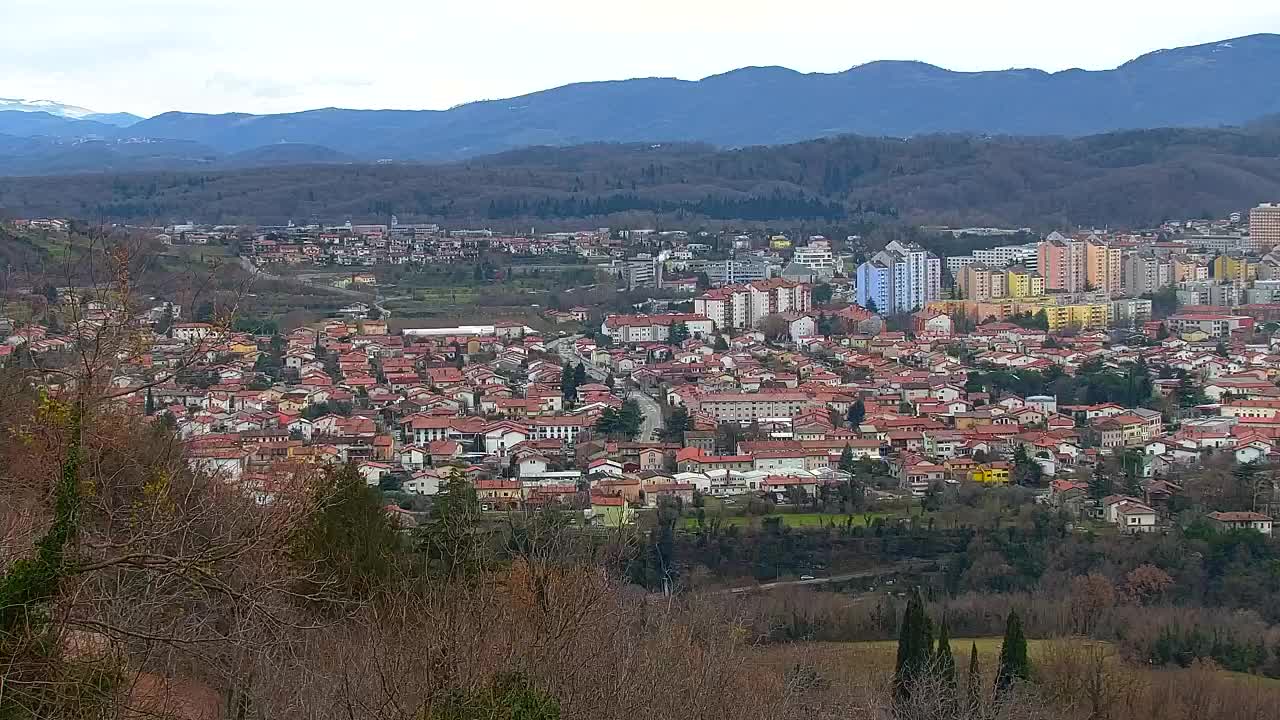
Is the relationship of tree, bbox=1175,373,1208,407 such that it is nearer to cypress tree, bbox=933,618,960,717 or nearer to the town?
the town

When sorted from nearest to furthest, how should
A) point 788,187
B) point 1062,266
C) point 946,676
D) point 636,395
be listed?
point 946,676
point 636,395
point 1062,266
point 788,187

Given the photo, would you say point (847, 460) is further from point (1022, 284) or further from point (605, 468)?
point (1022, 284)

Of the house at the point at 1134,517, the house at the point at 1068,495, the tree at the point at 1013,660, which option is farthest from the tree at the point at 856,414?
the tree at the point at 1013,660

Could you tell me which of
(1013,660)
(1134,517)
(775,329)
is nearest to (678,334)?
(775,329)

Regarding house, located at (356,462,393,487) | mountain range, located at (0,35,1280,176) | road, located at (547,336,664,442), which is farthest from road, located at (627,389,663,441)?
mountain range, located at (0,35,1280,176)

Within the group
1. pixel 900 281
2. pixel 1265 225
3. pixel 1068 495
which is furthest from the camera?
pixel 1265 225

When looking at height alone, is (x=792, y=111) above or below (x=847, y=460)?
above

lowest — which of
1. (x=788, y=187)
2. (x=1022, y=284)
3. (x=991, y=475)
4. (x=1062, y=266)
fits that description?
(x=991, y=475)
